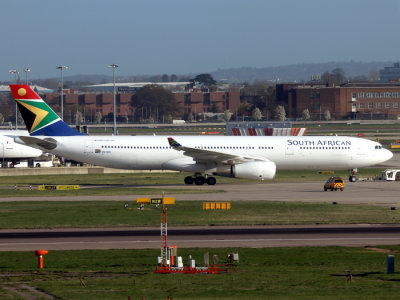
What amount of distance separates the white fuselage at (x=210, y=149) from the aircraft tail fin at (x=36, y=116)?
973 millimetres

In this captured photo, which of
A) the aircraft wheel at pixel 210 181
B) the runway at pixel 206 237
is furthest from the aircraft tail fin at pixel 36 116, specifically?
the runway at pixel 206 237

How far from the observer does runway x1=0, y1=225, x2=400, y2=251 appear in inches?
1406

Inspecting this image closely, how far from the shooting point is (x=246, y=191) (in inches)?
2437

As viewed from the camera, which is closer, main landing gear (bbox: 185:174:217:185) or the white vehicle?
main landing gear (bbox: 185:174:217:185)

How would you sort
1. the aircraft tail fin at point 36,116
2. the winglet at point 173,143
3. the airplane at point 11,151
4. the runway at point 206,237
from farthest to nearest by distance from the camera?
the airplane at point 11,151 < the aircraft tail fin at point 36,116 < the winglet at point 173,143 < the runway at point 206,237

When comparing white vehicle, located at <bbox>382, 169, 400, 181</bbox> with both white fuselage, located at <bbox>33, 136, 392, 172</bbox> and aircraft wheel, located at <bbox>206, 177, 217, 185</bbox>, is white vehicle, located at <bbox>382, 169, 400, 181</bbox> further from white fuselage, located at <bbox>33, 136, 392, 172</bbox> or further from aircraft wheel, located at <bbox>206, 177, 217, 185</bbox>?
aircraft wheel, located at <bbox>206, 177, 217, 185</bbox>

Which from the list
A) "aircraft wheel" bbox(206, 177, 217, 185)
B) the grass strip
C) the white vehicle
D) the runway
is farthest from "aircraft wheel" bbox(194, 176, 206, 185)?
the grass strip

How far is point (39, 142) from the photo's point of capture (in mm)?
65000

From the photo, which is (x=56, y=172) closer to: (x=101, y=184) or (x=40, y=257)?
(x=101, y=184)

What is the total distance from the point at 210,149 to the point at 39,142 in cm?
1448

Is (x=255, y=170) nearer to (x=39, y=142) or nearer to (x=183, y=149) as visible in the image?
(x=183, y=149)

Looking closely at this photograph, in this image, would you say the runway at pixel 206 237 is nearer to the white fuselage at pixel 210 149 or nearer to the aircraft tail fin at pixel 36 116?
the white fuselage at pixel 210 149

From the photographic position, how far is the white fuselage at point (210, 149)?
6669 cm

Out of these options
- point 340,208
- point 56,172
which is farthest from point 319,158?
point 56,172
